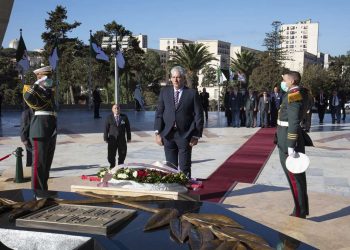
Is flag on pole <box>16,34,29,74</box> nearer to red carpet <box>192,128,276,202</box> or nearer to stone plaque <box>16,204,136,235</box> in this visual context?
red carpet <box>192,128,276,202</box>

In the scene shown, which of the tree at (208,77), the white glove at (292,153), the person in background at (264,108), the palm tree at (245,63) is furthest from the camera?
the tree at (208,77)

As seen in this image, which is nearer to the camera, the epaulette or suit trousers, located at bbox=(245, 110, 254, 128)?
the epaulette

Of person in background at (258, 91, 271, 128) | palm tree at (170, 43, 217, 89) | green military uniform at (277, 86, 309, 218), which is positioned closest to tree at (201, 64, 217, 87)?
palm tree at (170, 43, 217, 89)

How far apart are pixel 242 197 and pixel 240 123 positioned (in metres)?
14.4

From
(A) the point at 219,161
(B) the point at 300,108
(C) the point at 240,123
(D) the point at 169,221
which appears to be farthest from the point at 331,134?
(D) the point at 169,221

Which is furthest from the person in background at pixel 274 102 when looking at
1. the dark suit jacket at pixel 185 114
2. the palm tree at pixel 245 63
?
the palm tree at pixel 245 63

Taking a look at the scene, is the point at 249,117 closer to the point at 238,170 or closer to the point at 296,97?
the point at 238,170

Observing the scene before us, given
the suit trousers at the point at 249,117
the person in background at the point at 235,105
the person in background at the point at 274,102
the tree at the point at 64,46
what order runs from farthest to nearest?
the tree at the point at 64,46, the person in background at the point at 235,105, the suit trousers at the point at 249,117, the person in background at the point at 274,102

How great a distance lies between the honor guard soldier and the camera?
5977 millimetres

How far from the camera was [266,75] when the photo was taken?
217 feet

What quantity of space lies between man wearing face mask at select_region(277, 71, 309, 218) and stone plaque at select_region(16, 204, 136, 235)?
2.73 meters

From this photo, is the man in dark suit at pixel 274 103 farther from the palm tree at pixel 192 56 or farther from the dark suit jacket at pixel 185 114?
the palm tree at pixel 192 56

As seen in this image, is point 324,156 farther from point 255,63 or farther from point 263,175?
→ point 255,63

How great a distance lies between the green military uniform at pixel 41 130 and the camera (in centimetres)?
598
